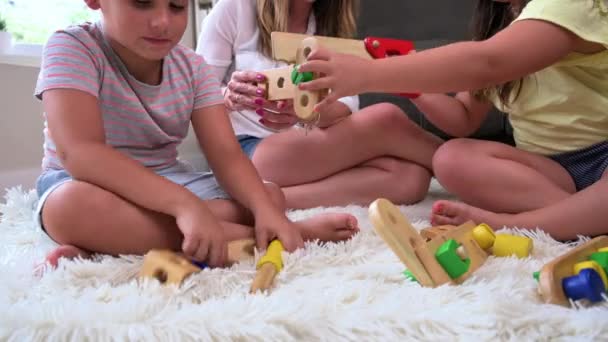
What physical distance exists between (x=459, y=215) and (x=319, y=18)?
22.2 inches

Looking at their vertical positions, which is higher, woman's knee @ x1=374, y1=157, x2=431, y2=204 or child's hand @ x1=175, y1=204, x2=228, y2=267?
child's hand @ x1=175, y1=204, x2=228, y2=267

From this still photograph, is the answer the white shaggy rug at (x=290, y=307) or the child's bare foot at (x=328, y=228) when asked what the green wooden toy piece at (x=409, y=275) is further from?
the child's bare foot at (x=328, y=228)

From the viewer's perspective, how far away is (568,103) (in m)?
0.87

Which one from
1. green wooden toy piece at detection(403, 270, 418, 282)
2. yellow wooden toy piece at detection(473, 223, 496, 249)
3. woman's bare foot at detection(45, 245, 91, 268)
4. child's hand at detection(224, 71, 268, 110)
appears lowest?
woman's bare foot at detection(45, 245, 91, 268)

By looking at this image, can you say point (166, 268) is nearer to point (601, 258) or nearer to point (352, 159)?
point (601, 258)

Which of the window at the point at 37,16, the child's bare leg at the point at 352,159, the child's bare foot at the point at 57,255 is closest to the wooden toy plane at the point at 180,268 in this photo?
the child's bare foot at the point at 57,255

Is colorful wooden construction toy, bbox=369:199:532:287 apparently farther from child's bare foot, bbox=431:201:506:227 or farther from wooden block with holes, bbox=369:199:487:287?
child's bare foot, bbox=431:201:506:227

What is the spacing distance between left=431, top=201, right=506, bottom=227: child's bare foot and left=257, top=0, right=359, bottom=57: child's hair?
486 millimetres

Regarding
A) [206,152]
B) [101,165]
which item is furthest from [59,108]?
[206,152]

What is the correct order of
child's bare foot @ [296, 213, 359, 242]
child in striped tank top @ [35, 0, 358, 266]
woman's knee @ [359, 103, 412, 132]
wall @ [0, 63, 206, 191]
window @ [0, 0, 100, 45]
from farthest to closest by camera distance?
window @ [0, 0, 100, 45] → wall @ [0, 63, 206, 191] → woman's knee @ [359, 103, 412, 132] → child's bare foot @ [296, 213, 359, 242] → child in striped tank top @ [35, 0, 358, 266]

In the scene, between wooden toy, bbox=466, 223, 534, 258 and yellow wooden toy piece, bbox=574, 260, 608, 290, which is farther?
wooden toy, bbox=466, 223, 534, 258

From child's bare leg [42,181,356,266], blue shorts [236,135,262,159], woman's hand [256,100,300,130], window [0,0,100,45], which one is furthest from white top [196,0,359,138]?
window [0,0,100,45]

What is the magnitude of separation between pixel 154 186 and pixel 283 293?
22 cm

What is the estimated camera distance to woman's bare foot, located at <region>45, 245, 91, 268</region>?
0.61 metres
